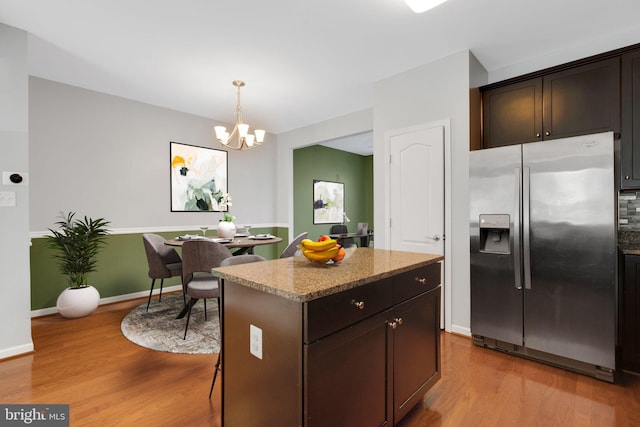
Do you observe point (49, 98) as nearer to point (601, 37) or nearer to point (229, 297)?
point (229, 297)

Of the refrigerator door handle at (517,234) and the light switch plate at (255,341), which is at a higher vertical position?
the refrigerator door handle at (517,234)

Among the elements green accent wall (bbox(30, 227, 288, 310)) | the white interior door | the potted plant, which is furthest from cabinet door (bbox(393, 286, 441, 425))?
green accent wall (bbox(30, 227, 288, 310))

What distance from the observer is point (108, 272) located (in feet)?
13.5

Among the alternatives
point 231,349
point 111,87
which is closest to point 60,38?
point 111,87

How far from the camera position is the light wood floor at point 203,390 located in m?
1.83

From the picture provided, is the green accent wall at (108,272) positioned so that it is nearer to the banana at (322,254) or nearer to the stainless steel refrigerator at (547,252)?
the banana at (322,254)

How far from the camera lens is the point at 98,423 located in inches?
69.7

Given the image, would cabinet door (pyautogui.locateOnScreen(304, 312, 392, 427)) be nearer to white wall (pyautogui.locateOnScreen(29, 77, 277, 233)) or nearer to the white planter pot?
the white planter pot

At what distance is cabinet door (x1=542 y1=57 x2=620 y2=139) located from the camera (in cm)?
258

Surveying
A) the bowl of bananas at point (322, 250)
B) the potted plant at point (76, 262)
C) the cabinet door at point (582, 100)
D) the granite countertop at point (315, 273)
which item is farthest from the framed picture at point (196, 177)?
the cabinet door at point (582, 100)

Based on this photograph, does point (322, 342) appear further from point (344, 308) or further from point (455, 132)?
point (455, 132)

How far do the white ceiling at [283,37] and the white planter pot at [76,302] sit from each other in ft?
8.04

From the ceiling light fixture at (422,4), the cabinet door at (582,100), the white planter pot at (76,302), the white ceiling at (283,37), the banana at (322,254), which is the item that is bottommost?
the white planter pot at (76,302)

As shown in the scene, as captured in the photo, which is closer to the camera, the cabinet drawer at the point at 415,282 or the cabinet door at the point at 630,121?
the cabinet drawer at the point at 415,282
